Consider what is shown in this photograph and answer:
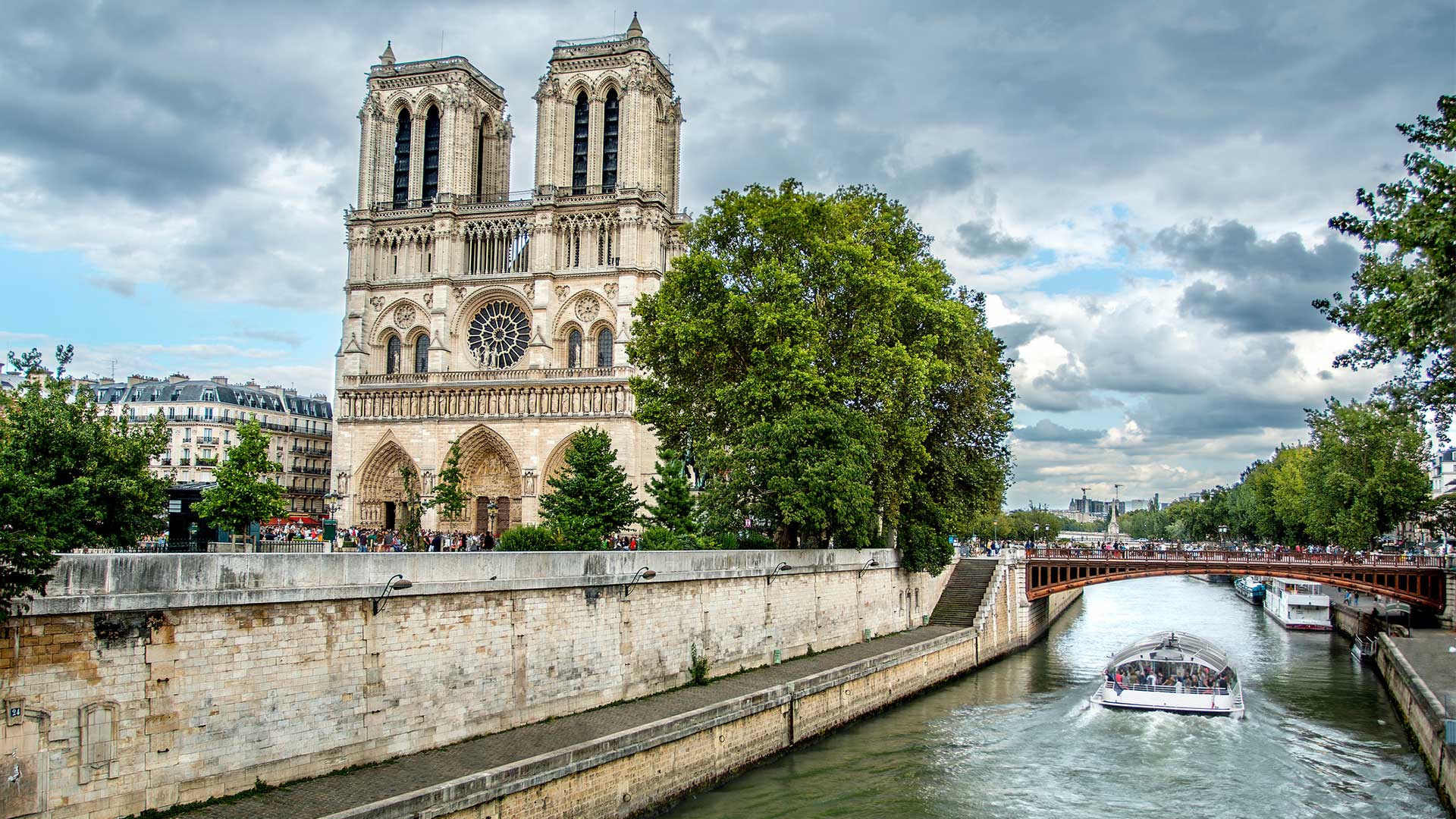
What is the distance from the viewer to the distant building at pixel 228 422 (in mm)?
60812

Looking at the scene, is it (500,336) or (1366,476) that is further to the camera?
(500,336)

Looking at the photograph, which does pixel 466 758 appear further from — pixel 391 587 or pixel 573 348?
pixel 573 348

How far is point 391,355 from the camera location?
55125 millimetres

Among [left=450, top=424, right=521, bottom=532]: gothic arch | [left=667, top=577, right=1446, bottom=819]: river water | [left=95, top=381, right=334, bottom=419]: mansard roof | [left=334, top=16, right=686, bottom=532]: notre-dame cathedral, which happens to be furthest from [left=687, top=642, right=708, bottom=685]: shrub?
[left=95, top=381, right=334, bottom=419]: mansard roof

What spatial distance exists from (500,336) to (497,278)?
8.62 feet

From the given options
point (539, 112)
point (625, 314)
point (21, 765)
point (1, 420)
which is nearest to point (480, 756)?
point (21, 765)

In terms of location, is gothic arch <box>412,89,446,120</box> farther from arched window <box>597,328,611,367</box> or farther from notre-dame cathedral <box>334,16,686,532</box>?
arched window <box>597,328,611,367</box>

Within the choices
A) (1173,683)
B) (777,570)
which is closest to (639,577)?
(777,570)

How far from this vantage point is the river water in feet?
60.5

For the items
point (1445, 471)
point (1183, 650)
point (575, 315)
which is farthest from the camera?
point (1445, 471)

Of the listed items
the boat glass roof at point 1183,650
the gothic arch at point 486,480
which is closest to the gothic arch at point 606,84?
the gothic arch at point 486,480

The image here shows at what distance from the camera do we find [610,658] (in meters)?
19.4

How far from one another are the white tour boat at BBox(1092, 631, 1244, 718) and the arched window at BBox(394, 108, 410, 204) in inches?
1593

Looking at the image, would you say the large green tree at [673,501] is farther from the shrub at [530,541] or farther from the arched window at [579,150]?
the arched window at [579,150]
